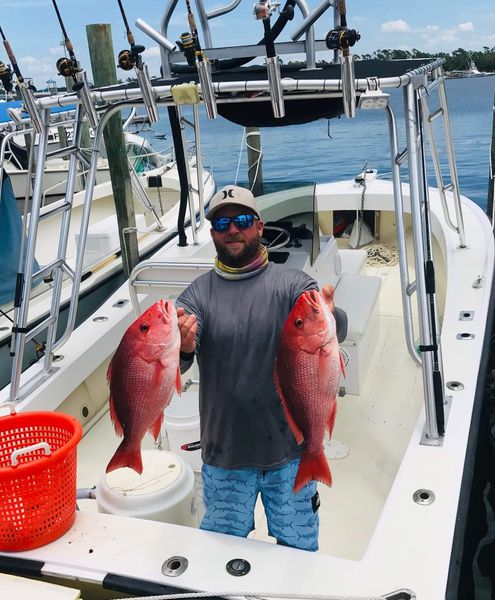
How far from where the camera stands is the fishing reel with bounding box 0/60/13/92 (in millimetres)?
3006

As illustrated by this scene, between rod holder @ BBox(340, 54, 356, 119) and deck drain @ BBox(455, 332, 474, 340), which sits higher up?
rod holder @ BBox(340, 54, 356, 119)

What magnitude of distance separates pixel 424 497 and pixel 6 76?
9.37 ft

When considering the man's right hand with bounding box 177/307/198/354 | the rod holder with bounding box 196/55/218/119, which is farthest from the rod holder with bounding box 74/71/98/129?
the man's right hand with bounding box 177/307/198/354

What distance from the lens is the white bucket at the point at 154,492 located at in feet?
7.73

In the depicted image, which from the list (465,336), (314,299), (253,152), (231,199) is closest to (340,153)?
(253,152)

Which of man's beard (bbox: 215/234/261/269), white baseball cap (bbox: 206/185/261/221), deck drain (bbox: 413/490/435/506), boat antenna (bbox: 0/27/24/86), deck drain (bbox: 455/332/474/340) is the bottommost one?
deck drain (bbox: 413/490/435/506)

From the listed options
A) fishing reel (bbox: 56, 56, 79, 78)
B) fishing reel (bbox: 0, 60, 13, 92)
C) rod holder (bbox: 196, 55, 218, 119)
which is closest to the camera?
rod holder (bbox: 196, 55, 218, 119)

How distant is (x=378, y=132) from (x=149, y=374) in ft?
86.3

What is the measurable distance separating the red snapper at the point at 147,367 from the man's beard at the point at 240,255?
551mm

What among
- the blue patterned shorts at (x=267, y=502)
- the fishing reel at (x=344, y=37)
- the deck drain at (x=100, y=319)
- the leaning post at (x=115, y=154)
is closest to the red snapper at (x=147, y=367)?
the blue patterned shorts at (x=267, y=502)

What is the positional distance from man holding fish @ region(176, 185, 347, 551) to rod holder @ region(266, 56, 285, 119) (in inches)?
18.0

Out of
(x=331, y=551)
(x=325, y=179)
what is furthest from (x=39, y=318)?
(x=325, y=179)

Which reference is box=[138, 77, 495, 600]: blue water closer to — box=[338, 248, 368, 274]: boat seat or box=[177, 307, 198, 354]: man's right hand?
box=[338, 248, 368, 274]: boat seat

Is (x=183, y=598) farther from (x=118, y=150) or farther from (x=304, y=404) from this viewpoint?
(x=118, y=150)
